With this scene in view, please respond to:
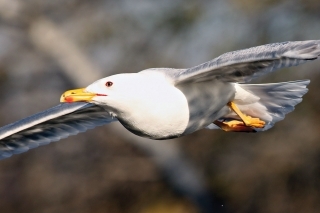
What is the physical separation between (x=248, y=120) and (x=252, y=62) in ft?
2.67

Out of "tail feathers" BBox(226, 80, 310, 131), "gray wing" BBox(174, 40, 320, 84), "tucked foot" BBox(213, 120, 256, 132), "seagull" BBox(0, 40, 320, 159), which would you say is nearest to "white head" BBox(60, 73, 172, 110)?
"seagull" BBox(0, 40, 320, 159)

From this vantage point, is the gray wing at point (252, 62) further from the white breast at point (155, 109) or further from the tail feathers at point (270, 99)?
the tail feathers at point (270, 99)

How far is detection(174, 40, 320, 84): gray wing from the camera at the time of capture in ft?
12.7

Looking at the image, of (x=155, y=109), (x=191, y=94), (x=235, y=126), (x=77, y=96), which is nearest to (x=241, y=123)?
(x=235, y=126)

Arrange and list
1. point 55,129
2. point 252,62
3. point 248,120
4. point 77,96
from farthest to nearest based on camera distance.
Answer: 1. point 55,129
2. point 248,120
3. point 77,96
4. point 252,62

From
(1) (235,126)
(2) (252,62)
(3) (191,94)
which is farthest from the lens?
(1) (235,126)

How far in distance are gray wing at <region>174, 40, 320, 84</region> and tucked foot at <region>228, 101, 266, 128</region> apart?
0.35m

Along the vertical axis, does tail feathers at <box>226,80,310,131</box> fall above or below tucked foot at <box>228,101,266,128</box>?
above

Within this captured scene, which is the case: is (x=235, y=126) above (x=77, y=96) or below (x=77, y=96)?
below

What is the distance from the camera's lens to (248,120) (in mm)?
4793

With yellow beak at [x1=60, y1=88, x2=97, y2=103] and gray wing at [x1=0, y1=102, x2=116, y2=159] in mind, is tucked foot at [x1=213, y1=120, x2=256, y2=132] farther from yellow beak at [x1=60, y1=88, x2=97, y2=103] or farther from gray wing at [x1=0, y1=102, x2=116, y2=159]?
yellow beak at [x1=60, y1=88, x2=97, y2=103]

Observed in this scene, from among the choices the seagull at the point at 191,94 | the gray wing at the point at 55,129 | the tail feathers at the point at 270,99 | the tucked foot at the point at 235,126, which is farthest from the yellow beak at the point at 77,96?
the tucked foot at the point at 235,126

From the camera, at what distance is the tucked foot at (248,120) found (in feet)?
15.4

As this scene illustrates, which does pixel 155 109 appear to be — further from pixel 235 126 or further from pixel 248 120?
pixel 235 126
